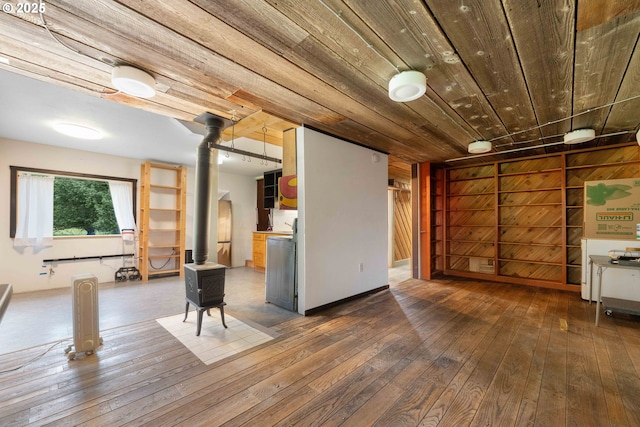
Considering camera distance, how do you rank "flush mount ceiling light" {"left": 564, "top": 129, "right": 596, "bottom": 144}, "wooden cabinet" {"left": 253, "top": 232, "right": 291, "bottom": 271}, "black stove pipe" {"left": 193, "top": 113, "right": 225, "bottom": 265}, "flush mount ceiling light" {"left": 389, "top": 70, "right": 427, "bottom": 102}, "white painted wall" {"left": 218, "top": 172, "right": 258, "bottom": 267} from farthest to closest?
"white painted wall" {"left": 218, "top": 172, "right": 258, "bottom": 267} < "wooden cabinet" {"left": 253, "top": 232, "right": 291, "bottom": 271} < "flush mount ceiling light" {"left": 564, "top": 129, "right": 596, "bottom": 144} < "black stove pipe" {"left": 193, "top": 113, "right": 225, "bottom": 265} < "flush mount ceiling light" {"left": 389, "top": 70, "right": 427, "bottom": 102}

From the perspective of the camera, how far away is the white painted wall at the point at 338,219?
3.22m

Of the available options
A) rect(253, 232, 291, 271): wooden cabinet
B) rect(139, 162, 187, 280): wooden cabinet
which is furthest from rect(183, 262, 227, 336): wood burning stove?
rect(139, 162, 187, 280): wooden cabinet

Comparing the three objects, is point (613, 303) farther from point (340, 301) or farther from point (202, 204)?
point (202, 204)

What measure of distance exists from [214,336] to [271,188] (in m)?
4.37

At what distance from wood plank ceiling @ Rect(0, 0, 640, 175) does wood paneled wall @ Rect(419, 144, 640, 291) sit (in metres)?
1.71

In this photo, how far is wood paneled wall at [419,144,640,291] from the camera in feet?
14.3

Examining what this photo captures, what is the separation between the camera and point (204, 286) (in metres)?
2.67

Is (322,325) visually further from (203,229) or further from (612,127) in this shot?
(612,127)

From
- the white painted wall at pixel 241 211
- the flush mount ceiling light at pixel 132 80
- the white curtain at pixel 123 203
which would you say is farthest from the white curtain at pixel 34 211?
the flush mount ceiling light at pixel 132 80

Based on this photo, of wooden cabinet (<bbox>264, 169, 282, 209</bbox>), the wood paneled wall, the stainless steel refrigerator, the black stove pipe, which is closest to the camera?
the black stove pipe

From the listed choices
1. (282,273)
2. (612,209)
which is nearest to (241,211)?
(282,273)

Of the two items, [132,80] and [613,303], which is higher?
[132,80]

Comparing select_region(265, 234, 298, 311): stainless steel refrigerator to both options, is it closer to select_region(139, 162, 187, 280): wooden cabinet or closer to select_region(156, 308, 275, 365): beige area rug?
select_region(156, 308, 275, 365): beige area rug

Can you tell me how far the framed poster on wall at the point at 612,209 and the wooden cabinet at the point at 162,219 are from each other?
714cm
